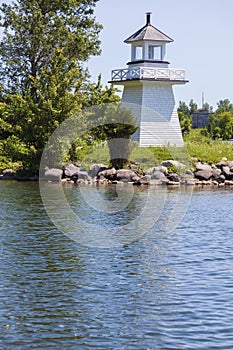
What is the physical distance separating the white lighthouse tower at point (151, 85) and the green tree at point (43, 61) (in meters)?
3.08

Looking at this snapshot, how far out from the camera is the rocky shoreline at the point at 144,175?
1431 inches

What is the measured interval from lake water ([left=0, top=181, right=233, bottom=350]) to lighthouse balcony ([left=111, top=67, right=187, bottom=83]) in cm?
1969

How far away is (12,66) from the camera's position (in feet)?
143

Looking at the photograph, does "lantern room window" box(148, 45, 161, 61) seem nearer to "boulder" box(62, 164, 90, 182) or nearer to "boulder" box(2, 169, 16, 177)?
"boulder" box(62, 164, 90, 182)

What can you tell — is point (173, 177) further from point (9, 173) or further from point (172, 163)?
point (9, 173)

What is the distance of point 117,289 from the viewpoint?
13.1 metres

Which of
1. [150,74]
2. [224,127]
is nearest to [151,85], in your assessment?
[150,74]

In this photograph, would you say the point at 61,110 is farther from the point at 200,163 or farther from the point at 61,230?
the point at 61,230

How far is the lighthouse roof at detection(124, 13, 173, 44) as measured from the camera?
40656 millimetres

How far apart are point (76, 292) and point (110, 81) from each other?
29.9m

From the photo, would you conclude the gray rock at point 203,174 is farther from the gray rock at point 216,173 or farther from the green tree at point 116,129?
the green tree at point 116,129

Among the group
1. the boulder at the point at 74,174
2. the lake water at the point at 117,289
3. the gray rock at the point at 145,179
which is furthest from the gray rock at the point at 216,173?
the lake water at the point at 117,289

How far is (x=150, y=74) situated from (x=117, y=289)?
28269 mm

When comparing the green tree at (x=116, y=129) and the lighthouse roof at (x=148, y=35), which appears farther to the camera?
the lighthouse roof at (x=148, y=35)
